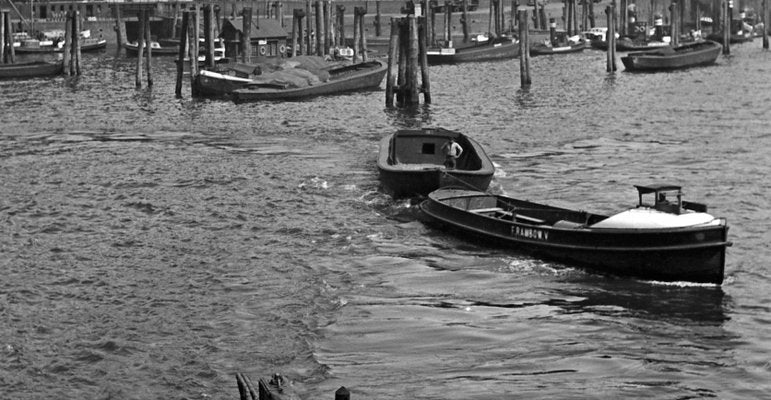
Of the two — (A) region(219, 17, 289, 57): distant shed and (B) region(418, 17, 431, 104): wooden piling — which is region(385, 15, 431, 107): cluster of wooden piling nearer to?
(B) region(418, 17, 431, 104): wooden piling

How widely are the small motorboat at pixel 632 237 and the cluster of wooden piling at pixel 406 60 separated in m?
29.6

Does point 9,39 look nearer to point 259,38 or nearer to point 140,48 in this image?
point 259,38

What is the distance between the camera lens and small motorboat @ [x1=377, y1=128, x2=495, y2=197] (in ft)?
107

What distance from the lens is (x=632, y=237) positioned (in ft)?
83.0

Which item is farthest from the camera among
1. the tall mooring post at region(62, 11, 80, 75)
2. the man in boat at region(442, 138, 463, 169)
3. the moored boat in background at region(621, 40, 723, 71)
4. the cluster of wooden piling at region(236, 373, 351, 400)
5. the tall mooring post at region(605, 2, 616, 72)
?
the moored boat in background at region(621, 40, 723, 71)

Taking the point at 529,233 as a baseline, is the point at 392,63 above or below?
above

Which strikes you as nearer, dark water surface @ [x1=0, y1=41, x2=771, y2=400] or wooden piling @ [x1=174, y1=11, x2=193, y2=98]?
dark water surface @ [x1=0, y1=41, x2=771, y2=400]

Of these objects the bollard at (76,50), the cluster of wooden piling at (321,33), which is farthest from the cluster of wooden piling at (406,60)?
the bollard at (76,50)

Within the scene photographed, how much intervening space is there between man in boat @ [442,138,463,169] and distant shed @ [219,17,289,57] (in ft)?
139

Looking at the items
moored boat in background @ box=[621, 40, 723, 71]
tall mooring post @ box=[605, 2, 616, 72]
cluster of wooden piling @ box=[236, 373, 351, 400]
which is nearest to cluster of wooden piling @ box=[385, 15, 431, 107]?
tall mooring post @ box=[605, 2, 616, 72]

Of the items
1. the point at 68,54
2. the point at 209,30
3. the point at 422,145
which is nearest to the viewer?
the point at 422,145

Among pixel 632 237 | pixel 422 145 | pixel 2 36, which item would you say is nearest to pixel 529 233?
pixel 632 237

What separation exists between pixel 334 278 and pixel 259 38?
55.3 m

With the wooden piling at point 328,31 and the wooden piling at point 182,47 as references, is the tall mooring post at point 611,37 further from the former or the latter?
the wooden piling at point 182,47
